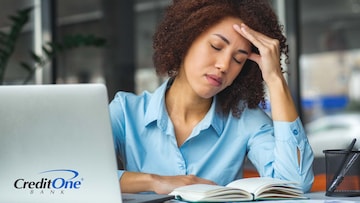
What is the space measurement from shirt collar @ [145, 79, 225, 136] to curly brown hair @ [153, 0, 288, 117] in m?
0.04

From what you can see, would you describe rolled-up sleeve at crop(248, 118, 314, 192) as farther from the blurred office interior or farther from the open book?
the blurred office interior

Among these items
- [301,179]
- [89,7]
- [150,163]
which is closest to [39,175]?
Answer: [150,163]

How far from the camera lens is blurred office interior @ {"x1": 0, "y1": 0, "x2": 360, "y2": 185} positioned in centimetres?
613

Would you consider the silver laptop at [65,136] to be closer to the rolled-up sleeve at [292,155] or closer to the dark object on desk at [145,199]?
the dark object on desk at [145,199]

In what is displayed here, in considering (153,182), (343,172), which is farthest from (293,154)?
(153,182)

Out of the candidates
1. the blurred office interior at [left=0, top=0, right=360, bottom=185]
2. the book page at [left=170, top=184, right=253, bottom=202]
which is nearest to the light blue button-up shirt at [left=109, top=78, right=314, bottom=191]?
the book page at [left=170, top=184, right=253, bottom=202]

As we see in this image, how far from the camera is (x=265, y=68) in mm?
2326

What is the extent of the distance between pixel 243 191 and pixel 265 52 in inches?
22.4

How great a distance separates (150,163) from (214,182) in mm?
239

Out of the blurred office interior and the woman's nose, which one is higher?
the blurred office interior

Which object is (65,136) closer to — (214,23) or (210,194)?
(210,194)

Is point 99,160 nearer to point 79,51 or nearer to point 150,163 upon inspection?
point 150,163

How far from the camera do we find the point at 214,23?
2.35 m

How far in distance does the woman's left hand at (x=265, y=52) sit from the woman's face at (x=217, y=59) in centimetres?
3
